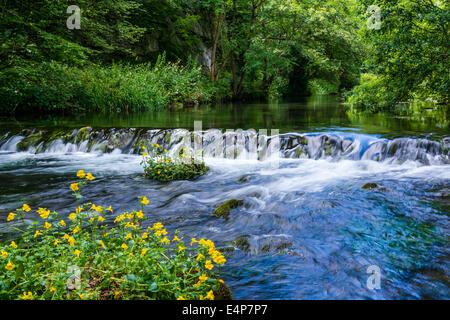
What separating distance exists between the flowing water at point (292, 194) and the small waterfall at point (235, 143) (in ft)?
0.12

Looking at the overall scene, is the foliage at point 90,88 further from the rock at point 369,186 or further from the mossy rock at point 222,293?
the mossy rock at point 222,293

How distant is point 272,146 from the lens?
9.27 metres

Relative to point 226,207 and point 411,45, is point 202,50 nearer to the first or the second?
point 411,45

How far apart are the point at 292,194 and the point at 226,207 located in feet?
4.67

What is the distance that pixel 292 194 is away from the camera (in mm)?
6141

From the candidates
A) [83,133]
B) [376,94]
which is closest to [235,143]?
[83,133]

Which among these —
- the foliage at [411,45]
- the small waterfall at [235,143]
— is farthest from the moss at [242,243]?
the foliage at [411,45]

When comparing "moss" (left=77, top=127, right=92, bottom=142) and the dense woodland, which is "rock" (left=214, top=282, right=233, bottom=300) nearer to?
"moss" (left=77, top=127, right=92, bottom=142)

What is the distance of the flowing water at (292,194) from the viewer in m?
Result: 3.48

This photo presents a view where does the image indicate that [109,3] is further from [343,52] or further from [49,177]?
[343,52]

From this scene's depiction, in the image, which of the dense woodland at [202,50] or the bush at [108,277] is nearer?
the bush at [108,277]

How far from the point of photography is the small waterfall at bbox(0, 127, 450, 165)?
8328 mm

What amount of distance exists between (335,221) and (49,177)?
568 cm
